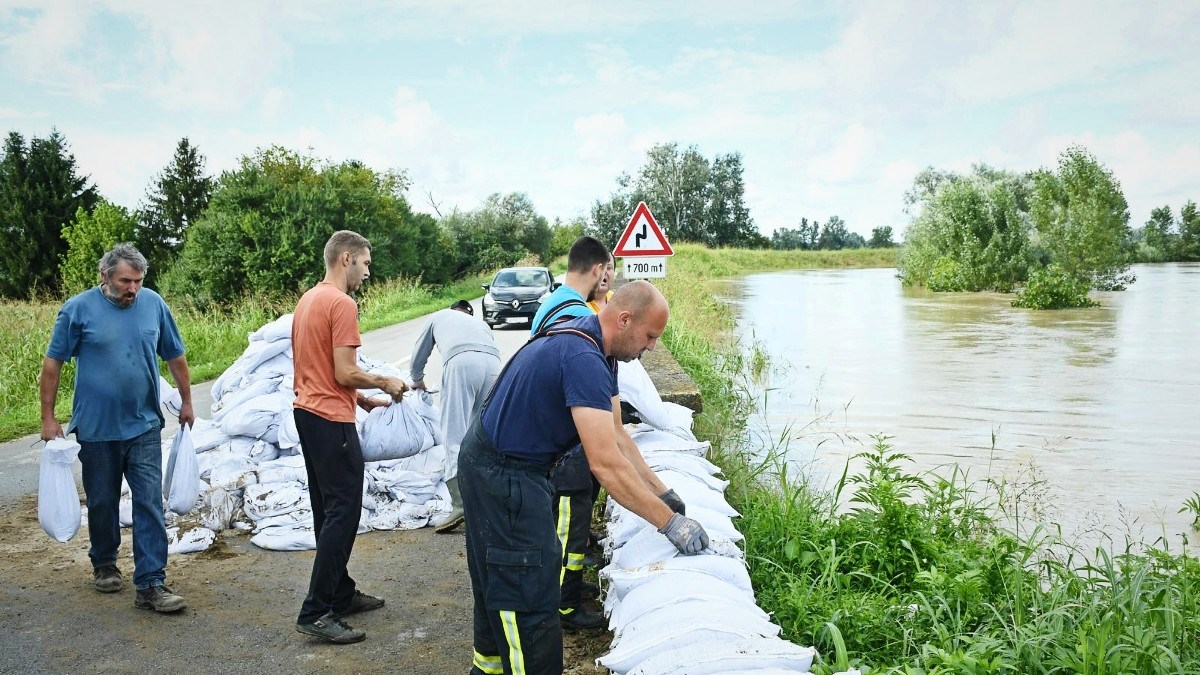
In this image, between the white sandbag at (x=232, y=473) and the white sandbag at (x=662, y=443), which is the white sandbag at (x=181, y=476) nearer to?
the white sandbag at (x=232, y=473)

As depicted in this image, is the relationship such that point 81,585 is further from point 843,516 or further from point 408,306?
point 408,306

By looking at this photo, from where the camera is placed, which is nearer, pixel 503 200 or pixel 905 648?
pixel 905 648

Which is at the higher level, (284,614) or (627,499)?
(627,499)

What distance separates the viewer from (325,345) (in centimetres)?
454

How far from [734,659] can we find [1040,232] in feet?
153

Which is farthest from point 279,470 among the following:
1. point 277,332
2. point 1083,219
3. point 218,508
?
point 1083,219

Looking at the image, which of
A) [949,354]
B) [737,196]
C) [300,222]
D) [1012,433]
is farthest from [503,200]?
[1012,433]

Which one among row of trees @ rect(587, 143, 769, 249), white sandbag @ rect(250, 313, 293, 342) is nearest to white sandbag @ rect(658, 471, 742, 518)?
white sandbag @ rect(250, 313, 293, 342)

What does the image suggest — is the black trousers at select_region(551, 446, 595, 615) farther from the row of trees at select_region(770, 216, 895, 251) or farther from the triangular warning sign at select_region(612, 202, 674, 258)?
the row of trees at select_region(770, 216, 895, 251)

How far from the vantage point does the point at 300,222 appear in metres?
32.3

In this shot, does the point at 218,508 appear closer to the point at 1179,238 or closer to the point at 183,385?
the point at 183,385

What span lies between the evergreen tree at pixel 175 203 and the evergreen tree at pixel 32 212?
13.5ft

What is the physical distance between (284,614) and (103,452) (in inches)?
49.7

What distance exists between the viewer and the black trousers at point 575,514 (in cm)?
441
